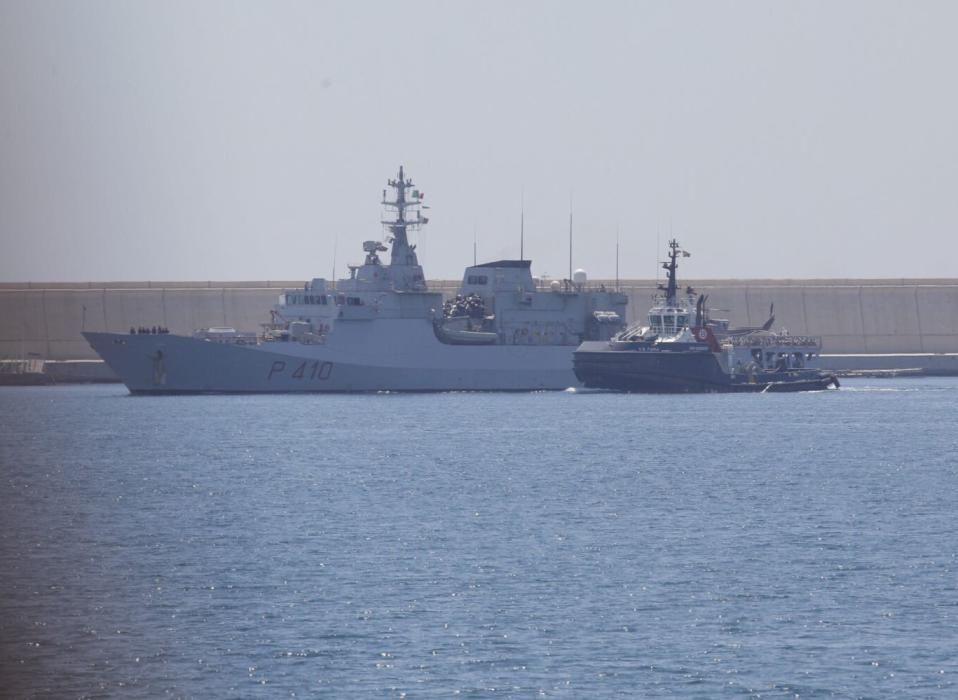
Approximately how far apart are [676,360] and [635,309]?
1110 inches

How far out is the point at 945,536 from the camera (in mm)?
33781

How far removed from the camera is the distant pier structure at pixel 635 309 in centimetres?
11544

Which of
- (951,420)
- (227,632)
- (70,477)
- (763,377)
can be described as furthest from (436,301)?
(227,632)

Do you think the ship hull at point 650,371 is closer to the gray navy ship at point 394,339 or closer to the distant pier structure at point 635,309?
the gray navy ship at point 394,339

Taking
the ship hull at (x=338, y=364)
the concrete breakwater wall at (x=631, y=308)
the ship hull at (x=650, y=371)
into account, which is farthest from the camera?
the concrete breakwater wall at (x=631, y=308)

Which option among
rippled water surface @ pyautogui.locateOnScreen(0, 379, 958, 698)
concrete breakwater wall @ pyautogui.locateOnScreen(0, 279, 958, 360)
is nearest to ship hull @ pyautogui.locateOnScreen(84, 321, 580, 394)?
rippled water surface @ pyautogui.locateOnScreen(0, 379, 958, 698)

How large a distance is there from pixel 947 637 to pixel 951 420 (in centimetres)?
5078

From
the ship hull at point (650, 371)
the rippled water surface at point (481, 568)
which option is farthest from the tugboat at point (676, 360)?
the rippled water surface at point (481, 568)

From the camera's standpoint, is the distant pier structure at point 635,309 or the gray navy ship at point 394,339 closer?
the gray navy ship at point 394,339

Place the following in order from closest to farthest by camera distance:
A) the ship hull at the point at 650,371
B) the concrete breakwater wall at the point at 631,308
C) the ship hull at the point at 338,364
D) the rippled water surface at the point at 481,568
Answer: the rippled water surface at the point at 481,568 → the ship hull at the point at 338,364 → the ship hull at the point at 650,371 → the concrete breakwater wall at the point at 631,308

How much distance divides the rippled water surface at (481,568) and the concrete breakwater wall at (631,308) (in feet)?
186

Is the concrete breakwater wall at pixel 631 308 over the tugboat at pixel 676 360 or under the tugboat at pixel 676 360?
over

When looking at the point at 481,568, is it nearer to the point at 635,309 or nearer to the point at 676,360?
the point at 676,360

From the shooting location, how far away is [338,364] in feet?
284
